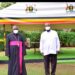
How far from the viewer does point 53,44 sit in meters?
9.83

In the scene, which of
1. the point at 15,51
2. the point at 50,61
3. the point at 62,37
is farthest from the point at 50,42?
the point at 62,37

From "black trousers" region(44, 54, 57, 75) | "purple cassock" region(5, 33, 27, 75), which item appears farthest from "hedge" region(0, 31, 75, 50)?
"purple cassock" region(5, 33, 27, 75)

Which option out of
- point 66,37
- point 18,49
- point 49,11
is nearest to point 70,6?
point 49,11

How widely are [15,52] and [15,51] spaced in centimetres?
3

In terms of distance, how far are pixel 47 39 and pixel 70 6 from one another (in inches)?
177

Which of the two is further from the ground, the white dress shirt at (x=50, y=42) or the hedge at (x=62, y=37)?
the white dress shirt at (x=50, y=42)

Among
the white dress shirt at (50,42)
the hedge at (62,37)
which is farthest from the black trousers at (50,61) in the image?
the hedge at (62,37)

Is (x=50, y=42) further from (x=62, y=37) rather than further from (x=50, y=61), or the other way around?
(x=62, y=37)

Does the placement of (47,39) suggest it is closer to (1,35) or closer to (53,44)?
(53,44)

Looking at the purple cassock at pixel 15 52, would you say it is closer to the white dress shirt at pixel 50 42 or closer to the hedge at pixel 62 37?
the white dress shirt at pixel 50 42

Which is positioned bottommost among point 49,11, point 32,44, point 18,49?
point 32,44

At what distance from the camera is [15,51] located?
9.61m

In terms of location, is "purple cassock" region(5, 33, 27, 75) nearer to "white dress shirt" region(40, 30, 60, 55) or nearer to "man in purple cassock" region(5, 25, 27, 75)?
"man in purple cassock" region(5, 25, 27, 75)

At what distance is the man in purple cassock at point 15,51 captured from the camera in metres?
9.51
